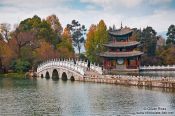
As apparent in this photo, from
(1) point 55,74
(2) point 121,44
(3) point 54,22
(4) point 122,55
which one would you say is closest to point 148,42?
(2) point 121,44

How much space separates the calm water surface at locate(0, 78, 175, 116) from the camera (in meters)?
29.7

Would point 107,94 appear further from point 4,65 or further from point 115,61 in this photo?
point 4,65

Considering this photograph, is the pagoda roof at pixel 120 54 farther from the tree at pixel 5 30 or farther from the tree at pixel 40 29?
the tree at pixel 5 30

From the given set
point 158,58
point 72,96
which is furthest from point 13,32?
point 72,96

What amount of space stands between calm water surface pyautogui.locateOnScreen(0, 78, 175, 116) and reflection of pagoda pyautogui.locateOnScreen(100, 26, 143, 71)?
29.0 m

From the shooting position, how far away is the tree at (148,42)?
87.6m

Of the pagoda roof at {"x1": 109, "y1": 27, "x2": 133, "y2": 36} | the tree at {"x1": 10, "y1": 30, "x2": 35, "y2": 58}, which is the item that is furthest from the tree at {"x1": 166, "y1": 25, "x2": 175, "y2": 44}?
the tree at {"x1": 10, "y1": 30, "x2": 35, "y2": 58}

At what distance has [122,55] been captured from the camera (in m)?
72.5

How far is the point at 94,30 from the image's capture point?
8500 centimetres

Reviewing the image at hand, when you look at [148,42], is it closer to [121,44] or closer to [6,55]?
[121,44]

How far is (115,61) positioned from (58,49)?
12830 mm

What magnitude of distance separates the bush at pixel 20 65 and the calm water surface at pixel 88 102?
98.5 feet

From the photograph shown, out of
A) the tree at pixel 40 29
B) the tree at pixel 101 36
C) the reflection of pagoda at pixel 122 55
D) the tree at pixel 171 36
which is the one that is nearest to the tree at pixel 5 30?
the tree at pixel 40 29

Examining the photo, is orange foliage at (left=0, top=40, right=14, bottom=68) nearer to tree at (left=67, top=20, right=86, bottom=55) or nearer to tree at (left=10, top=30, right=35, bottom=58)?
tree at (left=10, top=30, right=35, bottom=58)
